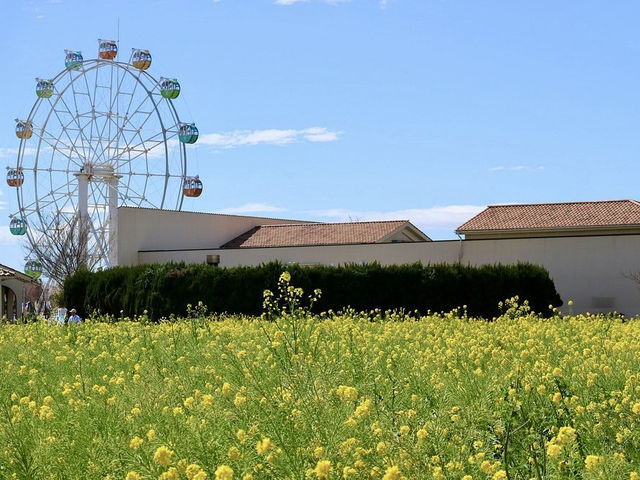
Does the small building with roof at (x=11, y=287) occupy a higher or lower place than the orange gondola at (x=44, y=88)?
lower

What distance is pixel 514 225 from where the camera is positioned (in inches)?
1407

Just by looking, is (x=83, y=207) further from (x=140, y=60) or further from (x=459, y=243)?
(x=459, y=243)

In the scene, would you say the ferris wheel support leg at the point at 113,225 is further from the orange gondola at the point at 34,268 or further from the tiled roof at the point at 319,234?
the orange gondola at the point at 34,268

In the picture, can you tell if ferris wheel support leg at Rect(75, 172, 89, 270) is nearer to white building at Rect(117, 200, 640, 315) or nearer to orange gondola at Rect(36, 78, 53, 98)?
orange gondola at Rect(36, 78, 53, 98)

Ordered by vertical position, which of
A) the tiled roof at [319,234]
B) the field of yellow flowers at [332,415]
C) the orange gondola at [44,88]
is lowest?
the field of yellow flowers at [332,415]

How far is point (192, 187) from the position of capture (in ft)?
146

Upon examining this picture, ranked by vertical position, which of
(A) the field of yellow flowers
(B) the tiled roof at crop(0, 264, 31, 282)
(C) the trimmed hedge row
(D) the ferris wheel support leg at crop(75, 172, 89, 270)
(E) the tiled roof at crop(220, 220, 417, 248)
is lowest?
(A) the field of yellow flowers

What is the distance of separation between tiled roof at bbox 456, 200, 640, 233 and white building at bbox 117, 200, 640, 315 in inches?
1.5

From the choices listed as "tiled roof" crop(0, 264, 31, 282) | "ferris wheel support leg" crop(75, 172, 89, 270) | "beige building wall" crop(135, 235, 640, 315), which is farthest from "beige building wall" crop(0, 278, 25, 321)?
"beige building wall" crop(135, 235, 640, 315)

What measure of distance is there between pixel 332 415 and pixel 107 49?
42355 mm

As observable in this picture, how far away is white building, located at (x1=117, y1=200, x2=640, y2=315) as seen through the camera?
3008cm

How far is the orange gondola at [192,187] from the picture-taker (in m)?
44.5

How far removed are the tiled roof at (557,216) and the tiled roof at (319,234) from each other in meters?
3.64

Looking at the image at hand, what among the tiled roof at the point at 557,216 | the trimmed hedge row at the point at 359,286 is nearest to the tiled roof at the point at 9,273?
the trimmed hedge row at the point at 359,286
